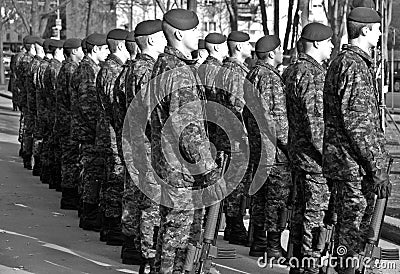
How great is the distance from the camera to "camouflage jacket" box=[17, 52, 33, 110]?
14541mm

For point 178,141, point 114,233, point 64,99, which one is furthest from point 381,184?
point 64,99

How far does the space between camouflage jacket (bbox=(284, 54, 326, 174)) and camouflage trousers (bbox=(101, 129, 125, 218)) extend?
82.0 inches

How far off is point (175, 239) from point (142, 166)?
3.90 feet

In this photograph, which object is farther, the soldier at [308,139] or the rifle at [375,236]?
the soldier at [308,139]

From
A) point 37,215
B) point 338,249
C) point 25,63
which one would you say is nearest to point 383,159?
point 338,249

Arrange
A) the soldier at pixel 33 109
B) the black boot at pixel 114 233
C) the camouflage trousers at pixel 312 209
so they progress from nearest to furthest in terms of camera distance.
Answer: the camouflage trousers at pixel 312 209 < the black boot at pixel 114 233 < the soldier at pixel 33 109

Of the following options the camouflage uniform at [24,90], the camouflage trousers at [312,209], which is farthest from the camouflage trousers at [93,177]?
the camouflage uniform at [24,90]

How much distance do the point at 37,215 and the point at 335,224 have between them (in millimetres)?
5080

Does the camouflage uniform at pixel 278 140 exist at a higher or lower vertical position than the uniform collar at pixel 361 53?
lower

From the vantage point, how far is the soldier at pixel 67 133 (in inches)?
434

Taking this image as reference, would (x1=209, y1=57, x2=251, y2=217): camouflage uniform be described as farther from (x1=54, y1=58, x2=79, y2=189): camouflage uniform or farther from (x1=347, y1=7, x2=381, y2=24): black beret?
(x1=54, y1=58, x2=79, y2=189): camouflage uniform

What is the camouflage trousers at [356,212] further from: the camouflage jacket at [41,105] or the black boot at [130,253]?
the camouflage jacket at [41,105]

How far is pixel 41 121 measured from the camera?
506 inches

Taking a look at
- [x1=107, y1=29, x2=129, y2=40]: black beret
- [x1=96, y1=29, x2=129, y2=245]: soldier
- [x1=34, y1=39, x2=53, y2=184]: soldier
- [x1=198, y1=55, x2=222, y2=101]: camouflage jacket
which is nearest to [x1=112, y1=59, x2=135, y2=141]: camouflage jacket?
[x1=96, y1=29, x2=129, y2=245]: soldier
